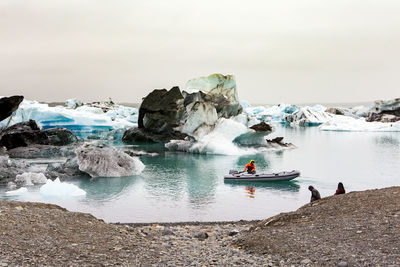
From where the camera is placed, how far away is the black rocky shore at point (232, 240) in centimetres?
709

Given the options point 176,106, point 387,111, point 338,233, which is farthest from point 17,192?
point 387,111

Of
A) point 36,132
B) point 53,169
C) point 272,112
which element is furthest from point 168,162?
point 272,112

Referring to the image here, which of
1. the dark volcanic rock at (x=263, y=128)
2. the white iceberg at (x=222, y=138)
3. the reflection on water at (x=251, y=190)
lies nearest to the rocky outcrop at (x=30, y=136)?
the white iceberg at (x=222, y=138)

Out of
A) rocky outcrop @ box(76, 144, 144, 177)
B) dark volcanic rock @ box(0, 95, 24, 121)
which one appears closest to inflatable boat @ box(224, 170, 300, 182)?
rocky outcrop @ box(76, 144, 144, 177)

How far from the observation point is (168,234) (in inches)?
438

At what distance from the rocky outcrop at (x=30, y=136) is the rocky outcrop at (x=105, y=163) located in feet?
49.5

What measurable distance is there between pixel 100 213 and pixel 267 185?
956cm

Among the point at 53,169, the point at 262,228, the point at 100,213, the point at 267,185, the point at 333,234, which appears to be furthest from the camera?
the point at 53,169

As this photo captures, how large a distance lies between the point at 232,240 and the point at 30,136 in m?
33.1

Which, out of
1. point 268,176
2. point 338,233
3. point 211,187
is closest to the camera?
point 338,233

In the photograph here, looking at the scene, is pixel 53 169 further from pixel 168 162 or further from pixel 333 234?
pixel 333 234

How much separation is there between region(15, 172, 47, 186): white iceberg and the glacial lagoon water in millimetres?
1000

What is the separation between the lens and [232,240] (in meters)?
10.1

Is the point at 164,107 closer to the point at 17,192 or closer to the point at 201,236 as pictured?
the point at 17,192
